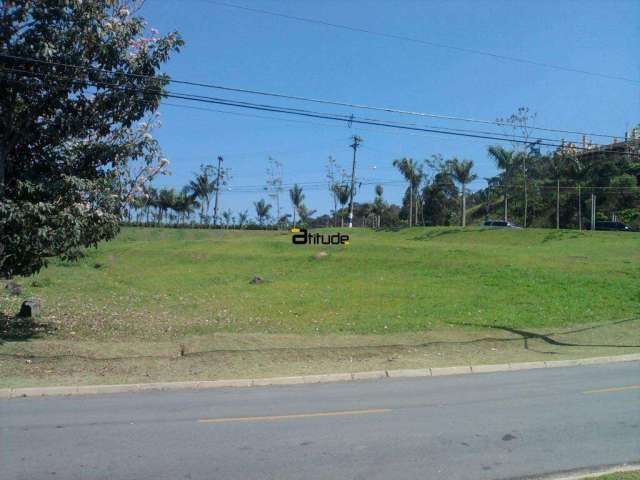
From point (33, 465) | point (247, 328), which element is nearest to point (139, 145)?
point (247, 328)

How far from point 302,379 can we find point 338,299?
9505 millimetres

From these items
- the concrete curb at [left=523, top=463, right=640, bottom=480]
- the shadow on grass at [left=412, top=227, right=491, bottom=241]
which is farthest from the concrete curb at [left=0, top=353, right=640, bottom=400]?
the shadow on grass at [left=412, top=227, right=491, bottom=241]

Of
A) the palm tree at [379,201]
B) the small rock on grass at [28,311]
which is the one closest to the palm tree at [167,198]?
the palm tree at [379,201]

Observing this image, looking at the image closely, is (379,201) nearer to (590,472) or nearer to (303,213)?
(303,213)

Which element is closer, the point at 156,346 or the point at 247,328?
the point at 156,346

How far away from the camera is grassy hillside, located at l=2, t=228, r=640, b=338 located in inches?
659

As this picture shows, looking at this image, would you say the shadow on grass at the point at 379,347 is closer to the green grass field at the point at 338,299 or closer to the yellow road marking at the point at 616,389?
the green grass field at the point at 338,299

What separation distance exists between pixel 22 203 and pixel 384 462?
9.03 m

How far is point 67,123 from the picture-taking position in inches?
474

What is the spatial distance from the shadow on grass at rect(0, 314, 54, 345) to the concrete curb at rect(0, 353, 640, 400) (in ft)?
11.3

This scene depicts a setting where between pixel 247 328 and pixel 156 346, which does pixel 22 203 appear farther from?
pixel 247 328

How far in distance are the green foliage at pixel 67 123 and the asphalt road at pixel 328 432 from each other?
385 centimetres

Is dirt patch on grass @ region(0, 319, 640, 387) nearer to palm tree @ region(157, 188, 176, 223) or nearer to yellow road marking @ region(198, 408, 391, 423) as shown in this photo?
yellow road marking @ region(198, 408, 391, 423)

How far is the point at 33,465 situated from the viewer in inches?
236
